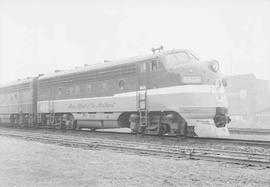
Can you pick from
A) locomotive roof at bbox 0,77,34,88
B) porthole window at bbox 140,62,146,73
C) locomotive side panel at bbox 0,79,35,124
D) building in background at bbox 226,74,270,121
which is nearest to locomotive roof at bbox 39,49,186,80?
porthole window at bbox 140,62,146,73

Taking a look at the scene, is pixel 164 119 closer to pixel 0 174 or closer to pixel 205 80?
pixel 205 80

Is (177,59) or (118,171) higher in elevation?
(177,59)

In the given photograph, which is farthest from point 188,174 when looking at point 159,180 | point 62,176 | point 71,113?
point 71,113

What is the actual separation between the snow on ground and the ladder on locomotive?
16.4 ft

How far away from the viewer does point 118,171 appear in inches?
326

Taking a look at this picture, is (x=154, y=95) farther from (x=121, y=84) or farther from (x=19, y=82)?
(x=19, y=82)

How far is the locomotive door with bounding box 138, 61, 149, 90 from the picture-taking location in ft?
53.0

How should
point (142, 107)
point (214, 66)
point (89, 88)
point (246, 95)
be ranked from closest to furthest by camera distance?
point (214, 66)
point (142, 107)
point (89, 88)
point (246, 95)

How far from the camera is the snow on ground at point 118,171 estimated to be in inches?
279

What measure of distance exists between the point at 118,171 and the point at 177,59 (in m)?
8.43

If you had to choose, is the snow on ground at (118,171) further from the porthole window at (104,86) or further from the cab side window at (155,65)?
the porthole window at (104,86)

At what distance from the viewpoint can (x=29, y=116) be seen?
25844mm

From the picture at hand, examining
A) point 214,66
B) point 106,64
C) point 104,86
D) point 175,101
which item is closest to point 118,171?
point 175,101

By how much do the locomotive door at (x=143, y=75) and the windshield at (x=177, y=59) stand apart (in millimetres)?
1171
